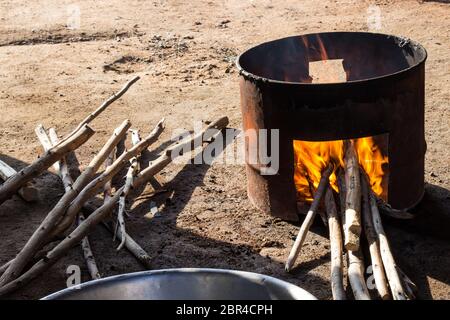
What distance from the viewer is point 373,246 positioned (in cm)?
461

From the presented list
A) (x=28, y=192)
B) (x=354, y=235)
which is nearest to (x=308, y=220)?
(x=354, y=235)

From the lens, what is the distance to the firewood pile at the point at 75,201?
4.93m

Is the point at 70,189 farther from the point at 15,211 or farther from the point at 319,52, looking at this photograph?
the point at 319,52

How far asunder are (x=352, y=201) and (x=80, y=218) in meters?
2.18

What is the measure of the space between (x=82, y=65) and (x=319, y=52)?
4767 millimetres

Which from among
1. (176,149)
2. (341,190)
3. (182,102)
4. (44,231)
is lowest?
(182,102)

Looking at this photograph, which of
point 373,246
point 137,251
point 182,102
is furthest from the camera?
point 182,102

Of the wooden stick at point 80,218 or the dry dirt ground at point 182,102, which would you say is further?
the dry dirt ground at point 182,102

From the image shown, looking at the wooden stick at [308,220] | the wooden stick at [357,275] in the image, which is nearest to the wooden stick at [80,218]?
the wooden stick at [308,220]

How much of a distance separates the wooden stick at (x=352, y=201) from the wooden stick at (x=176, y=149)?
1.76m

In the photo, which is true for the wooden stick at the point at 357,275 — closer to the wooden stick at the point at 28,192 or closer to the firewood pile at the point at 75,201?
the firewood pile at the point at 75,201

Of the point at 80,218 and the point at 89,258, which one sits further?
the point at 80,218

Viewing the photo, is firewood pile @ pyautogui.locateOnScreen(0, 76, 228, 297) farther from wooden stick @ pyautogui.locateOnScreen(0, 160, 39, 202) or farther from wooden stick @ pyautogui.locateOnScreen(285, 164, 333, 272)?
wooden stick @ pyautogui.locateOnScreen(285, 164, 333, 272)

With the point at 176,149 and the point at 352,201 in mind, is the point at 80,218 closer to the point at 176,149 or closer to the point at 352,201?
the point at 176,149
